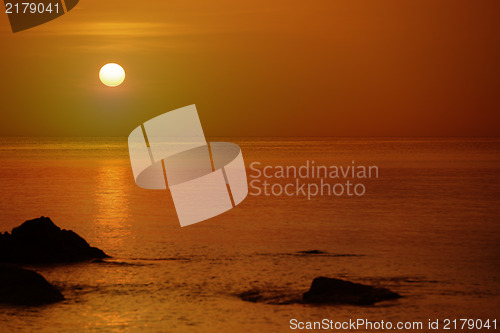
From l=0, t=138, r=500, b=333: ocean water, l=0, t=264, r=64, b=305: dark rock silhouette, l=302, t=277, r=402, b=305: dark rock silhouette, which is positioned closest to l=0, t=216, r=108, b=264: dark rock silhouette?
l=0, t=138, r=500, b=333: ocean water

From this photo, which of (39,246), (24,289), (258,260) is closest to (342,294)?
(258,260)

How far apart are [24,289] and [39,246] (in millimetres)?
3394

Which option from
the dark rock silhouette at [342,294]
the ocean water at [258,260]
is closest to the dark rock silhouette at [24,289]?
the ocean water at [258,260]

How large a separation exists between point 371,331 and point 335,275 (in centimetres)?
354

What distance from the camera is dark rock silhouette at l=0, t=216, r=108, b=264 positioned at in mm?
13375

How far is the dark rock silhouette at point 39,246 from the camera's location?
13.4m

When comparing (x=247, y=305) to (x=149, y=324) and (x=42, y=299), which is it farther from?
(x=42, y=299)

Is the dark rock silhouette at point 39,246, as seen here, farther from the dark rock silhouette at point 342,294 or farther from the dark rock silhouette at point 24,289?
the dark rock silhouette at point 342,294

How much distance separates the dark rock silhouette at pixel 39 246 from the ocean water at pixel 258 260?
0.43 meters

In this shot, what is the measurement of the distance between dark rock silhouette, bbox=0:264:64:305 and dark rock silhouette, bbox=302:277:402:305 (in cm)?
385

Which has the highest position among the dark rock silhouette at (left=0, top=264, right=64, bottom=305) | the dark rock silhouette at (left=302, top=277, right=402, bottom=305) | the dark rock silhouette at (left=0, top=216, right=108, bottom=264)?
the dark rock silhouette at (left=0, top=216, right=108, bottom=264)

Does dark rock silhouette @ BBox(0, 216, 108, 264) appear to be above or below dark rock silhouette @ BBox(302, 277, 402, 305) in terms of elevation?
above

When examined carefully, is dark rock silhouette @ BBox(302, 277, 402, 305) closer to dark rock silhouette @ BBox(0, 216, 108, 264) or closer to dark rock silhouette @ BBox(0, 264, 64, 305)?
dark rock silhouette @ BBox(0, 264, 64, 305)

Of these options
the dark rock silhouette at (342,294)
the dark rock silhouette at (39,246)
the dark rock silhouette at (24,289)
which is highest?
the dark rock silhouette at (39,246)
